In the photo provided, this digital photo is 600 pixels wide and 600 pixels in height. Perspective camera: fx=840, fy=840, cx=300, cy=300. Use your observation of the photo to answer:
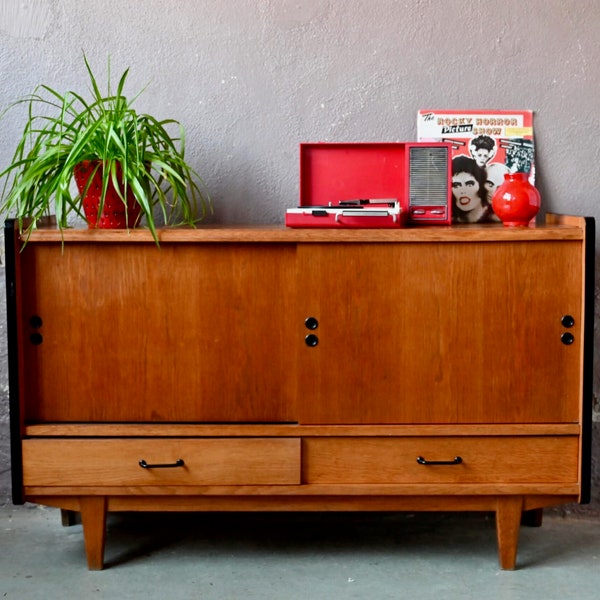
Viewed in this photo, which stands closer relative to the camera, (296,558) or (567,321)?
(567,321)

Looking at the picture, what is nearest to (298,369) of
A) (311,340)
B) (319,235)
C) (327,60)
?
(311,340)

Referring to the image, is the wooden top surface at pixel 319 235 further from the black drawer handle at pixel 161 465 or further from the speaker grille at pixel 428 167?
the black drawer handle at pixel 161 465

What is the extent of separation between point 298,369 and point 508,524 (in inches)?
28.3

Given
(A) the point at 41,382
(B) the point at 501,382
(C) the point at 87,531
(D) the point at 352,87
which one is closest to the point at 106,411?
(A) the point at 41,382

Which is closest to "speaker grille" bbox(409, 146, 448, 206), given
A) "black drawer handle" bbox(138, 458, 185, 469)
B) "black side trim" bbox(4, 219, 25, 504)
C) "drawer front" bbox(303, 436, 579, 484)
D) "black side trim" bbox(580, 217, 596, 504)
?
"black side trim" bbox(580, 217, 596, 504)

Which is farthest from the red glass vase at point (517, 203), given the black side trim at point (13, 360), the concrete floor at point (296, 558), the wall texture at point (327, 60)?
the black side trim at point (13, 360)

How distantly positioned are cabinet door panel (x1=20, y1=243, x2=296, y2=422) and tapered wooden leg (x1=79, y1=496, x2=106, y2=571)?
0.23 m

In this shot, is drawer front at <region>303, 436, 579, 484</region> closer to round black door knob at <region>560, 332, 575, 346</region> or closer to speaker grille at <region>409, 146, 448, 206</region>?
round black door knob at <region>560, 332, 575, 346</region>

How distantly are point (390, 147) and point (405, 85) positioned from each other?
0.23 metres

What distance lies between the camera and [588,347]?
2211mm

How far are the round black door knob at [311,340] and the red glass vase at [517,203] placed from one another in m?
0.63

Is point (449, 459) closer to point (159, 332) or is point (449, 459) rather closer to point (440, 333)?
point (440, 333)

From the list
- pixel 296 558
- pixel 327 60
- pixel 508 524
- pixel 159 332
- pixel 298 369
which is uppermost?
pixel 327 60

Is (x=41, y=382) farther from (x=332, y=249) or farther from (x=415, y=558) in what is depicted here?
(x=415, y=558)
